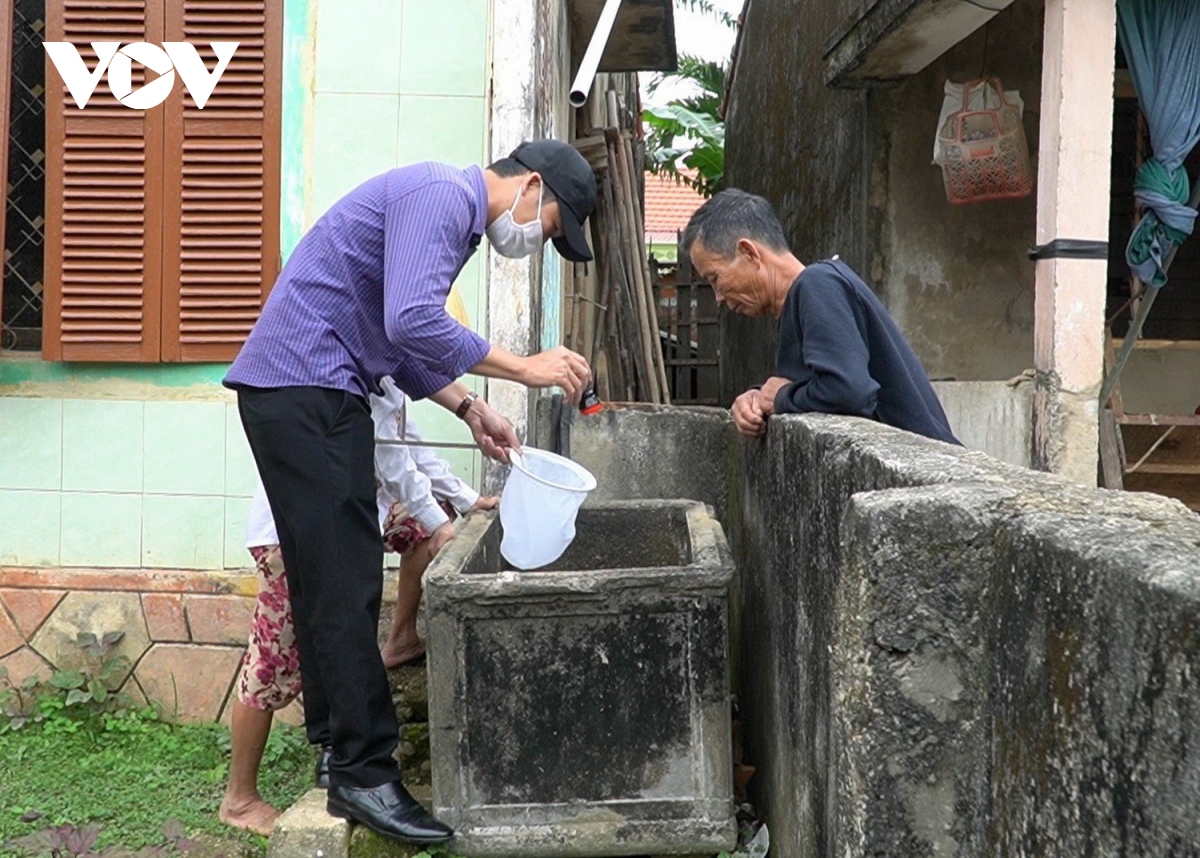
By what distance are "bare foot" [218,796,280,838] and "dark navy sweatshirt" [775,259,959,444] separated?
187 cm

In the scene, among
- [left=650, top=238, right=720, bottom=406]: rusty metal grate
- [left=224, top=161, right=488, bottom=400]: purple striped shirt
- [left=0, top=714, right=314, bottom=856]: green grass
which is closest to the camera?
[left=224, top=161, right=488, bottom=400]: purple striped shirt

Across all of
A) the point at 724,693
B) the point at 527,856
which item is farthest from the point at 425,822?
the point at 724,693

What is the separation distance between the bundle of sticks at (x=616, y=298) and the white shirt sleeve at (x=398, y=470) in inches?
145

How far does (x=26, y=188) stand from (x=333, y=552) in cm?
272

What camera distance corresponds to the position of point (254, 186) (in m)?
4.49

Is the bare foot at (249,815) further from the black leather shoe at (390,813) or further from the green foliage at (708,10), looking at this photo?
the green foliage at (708,10)

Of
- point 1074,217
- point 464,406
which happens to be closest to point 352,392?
point 464,406

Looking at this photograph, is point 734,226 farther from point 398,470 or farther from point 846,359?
point 398,470

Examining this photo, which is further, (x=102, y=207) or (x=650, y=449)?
(x=650, y=449)

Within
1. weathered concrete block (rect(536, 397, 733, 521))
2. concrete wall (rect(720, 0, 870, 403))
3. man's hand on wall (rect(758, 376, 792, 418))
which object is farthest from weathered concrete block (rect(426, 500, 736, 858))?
concrete wall (rect(720, 0, 870, 403))

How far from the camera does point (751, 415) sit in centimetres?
342

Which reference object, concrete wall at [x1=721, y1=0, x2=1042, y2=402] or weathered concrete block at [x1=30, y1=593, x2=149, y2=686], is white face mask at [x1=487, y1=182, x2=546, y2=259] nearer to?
weathered concrete block at [x1=30, y1=593, x2=149, y2=686]

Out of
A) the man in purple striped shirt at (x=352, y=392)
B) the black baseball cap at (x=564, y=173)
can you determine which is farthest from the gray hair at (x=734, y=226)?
the man in purple striped shirt at (x=352, y=392)

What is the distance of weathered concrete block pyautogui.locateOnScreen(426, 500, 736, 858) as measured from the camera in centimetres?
284
